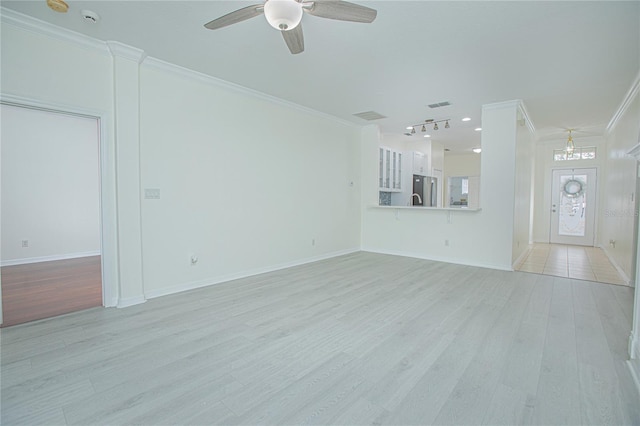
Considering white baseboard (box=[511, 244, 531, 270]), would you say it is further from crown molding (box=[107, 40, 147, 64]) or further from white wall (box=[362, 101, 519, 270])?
crown molding (box=[107, 40, 147, 64])

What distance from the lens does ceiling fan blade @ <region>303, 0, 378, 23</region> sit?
200 centimetres

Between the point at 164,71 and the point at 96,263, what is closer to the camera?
the point at 164,71

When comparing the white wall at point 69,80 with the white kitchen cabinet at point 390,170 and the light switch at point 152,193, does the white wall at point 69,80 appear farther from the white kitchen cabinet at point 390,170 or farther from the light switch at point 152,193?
the white kitchen cabinet at point 390,170

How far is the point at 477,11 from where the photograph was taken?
246 centimetres

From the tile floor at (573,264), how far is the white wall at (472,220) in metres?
0.73

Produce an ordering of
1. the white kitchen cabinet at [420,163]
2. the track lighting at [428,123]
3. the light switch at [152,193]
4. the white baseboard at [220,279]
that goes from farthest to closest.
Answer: the white kitchen cabinet at [420,163] < the track lighting at [428,123] < the white baseboard at [220,279] < the light switch at [152,193]

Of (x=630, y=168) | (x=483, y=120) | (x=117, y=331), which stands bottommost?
(x=117, y=331)

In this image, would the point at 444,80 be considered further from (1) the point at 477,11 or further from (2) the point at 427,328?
(2) the point at 427,328

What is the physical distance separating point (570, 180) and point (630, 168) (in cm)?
388

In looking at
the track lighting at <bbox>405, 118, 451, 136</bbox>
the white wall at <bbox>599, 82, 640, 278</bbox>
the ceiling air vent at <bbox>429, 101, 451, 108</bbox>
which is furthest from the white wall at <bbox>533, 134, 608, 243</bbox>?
the ceiling air vent at <bbox>429, 101, 451, 108</bbox>

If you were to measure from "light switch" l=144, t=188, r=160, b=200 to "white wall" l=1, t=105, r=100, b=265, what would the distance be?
2.39 metres

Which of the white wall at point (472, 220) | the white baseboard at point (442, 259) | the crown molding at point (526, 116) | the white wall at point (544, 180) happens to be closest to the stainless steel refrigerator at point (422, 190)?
the white wall at point (472, 220)

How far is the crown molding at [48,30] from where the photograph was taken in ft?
8.35

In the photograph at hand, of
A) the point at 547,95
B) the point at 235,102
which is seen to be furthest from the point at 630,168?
the point at 235,102
